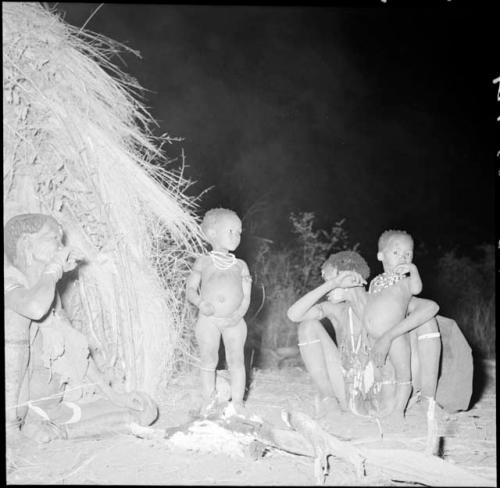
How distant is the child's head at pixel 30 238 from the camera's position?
2.49 metres

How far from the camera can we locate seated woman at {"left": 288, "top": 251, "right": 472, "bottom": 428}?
285 cm

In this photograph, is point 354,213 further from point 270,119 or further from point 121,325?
point 121,325

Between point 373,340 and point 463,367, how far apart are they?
0.51m

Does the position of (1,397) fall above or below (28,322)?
below

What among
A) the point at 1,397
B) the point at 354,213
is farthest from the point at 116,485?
the point at 354,213

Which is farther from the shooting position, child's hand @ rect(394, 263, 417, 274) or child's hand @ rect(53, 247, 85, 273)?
child's hand @ rect(394, 263, 417, 274)

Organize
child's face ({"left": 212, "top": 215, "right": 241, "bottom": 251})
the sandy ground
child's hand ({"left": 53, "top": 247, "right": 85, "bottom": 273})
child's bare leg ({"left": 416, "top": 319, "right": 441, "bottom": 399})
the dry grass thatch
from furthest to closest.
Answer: child's face ({"left": 212, "top": 215, "right": 241, "bottom": 251})
child's bare leg ({"left": 416, "top": 319, "right": 441, "bottom": 399})
the dry grass thatch
child's hand ({"left": 53, "top": 247, "right": 85, "bottom": 273})
the sandy ground

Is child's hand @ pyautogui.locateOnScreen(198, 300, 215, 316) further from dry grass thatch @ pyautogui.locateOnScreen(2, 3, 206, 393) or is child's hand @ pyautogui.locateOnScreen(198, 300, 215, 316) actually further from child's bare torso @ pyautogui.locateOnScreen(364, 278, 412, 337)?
child's bare torso @ pyautogui.locateOnScreen(364, 278, 412, 337)

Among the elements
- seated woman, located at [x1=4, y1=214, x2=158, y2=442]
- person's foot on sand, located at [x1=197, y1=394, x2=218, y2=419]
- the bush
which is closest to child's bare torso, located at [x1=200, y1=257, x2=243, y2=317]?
person's foot on sand, located at [x1=197, y1=394, x2=218, y2=419]

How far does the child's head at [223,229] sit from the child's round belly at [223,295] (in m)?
0.18

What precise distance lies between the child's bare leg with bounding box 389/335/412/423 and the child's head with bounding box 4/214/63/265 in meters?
1.70

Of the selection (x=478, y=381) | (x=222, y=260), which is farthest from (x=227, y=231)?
(x=478, y=381)

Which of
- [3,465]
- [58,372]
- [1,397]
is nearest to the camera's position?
[3,465]

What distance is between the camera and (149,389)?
→ 3016 mm
